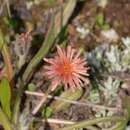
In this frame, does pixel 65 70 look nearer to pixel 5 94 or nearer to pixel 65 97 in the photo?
pixel 5 94

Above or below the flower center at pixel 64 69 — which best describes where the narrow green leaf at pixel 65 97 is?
below

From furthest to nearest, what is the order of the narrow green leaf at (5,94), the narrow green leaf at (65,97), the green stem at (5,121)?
the narrow green leaf at (65,97) < the green stem at (5,121) < the narrow green leaf at (5,94)

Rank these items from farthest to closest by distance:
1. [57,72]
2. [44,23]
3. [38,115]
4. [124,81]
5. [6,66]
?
[44,23], [124,81], [38,115], [6,66], [57,72]

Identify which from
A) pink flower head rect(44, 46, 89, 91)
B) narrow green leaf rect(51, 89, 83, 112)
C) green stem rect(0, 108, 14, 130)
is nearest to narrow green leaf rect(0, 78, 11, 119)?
green stem rect(0, 108, 14, 130)

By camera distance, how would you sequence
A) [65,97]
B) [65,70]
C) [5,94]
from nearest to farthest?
[5,94], [65,70], [65,97]

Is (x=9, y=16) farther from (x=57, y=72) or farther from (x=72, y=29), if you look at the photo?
(x=57, y=72)

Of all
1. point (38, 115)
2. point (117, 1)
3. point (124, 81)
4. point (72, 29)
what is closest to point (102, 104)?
point (124, 81)

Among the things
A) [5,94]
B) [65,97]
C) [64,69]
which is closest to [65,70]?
[64,69]

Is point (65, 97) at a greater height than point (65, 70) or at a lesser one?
lesser

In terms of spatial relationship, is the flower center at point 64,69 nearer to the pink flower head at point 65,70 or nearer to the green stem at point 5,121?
the pink flower head at point 65,70

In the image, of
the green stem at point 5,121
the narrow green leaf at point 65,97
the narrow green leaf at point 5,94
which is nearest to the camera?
the narrow green leaf at point 5,94

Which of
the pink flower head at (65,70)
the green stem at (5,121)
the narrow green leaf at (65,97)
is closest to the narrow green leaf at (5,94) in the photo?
the green stem at (5,121)
